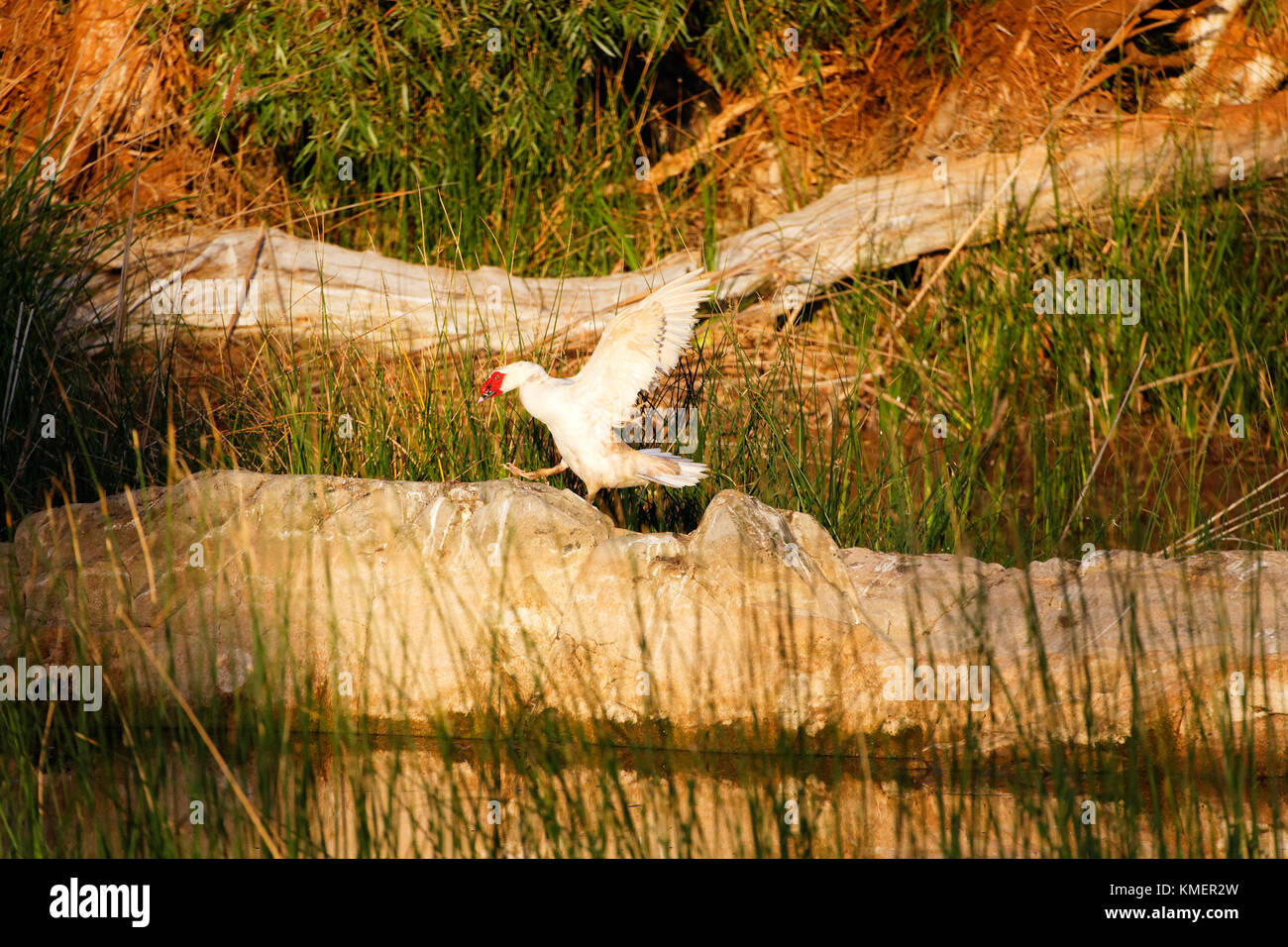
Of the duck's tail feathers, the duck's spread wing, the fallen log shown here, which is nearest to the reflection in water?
the duck's tail feathers

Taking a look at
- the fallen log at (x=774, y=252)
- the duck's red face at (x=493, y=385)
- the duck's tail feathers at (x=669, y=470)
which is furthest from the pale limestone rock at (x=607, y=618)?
the fallen log at (x=774, y=252)

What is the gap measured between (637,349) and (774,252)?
2.33m

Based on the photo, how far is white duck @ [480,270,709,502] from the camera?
2.89 m

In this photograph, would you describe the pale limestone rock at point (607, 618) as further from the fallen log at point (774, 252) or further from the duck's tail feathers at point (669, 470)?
the fallen log at point (774, 252)

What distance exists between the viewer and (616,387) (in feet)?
9.77

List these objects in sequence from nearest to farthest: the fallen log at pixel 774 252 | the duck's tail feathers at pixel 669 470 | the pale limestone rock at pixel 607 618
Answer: the pale limestone rock at pixel 607 618
the duck's tail feathers at pixel 669 470
the fallen log at pixel 774 252

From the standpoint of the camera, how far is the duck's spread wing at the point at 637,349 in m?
2.88

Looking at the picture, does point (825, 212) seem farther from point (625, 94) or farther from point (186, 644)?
point (186, 644)

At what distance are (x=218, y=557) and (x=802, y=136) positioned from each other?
4.42m

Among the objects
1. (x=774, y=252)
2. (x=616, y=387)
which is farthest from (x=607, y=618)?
Answer: (x=774, y=252)

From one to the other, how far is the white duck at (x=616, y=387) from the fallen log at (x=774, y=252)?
1.65 meters

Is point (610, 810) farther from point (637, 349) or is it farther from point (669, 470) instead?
point (637, 349)

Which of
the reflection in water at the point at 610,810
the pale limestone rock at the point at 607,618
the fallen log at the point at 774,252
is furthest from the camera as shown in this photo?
the fallen log at the point at 774,252

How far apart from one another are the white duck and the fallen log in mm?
1651
